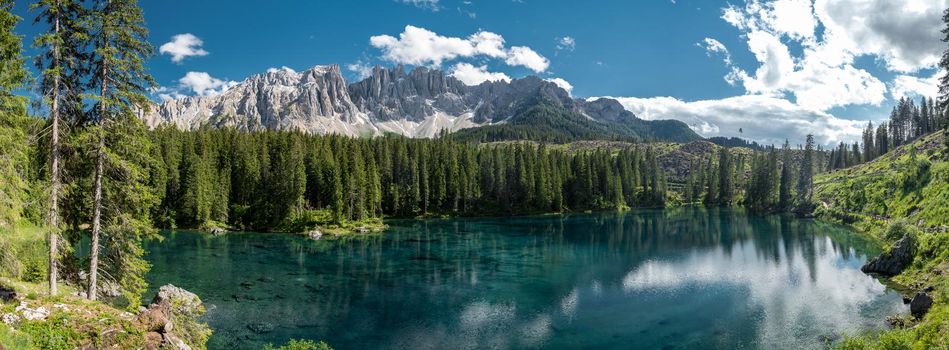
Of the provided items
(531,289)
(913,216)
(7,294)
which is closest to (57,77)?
(7,294)

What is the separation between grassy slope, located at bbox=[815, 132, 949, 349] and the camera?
26.8 metres

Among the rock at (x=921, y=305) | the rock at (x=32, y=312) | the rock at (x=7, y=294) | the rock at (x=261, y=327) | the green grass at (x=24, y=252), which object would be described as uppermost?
the green grass at (x=24, y=252)

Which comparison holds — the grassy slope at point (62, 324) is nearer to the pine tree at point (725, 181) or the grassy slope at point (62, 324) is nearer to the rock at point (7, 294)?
the rock at point (7, 294)

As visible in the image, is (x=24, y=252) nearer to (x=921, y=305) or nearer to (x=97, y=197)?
(x=97, y=197)

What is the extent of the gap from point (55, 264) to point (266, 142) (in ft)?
345

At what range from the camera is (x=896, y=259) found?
5272 cm

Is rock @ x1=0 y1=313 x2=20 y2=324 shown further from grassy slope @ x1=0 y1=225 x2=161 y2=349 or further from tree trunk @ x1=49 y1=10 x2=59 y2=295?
tree trunk @ x1=49 y1=10 x2=59 y2=295

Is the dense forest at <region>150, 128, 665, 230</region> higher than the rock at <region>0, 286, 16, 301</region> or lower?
higher

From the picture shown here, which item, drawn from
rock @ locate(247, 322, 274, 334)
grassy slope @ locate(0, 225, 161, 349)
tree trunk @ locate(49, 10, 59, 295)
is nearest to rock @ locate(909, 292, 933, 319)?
rock @ locate(247, 322, 274, 334)

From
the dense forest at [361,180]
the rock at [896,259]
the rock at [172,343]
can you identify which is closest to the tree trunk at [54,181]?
the rock at [172,343]

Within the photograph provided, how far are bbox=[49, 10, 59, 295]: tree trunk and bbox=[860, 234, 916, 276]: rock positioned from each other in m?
68.4

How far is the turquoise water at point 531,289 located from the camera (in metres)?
36.3

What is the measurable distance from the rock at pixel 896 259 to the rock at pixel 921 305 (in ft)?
55.5

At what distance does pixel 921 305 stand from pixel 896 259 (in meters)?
18.9
